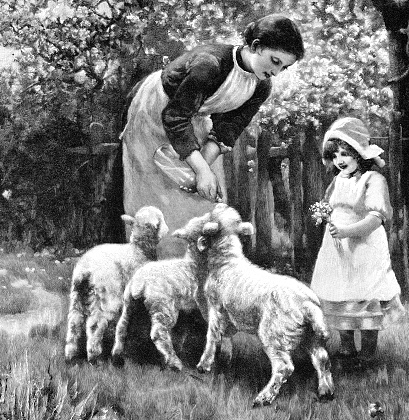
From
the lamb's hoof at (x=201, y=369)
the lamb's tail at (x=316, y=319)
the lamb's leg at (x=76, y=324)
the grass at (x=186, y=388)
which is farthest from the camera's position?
the lamb's leg at (x=76, y=324)

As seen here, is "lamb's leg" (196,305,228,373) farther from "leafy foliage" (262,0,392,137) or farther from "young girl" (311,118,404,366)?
"leafy foliage" (262,0,392,137)

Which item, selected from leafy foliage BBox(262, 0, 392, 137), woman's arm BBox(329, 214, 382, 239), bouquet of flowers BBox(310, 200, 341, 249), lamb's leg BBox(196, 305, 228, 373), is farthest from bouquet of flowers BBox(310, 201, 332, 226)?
lamb's leg BBox(196, 305, 228, 373)

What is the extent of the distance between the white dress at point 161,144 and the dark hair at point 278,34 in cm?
11

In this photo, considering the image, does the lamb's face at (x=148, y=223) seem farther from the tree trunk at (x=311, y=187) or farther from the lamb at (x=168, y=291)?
the tree trunk at (x=311, y=187)

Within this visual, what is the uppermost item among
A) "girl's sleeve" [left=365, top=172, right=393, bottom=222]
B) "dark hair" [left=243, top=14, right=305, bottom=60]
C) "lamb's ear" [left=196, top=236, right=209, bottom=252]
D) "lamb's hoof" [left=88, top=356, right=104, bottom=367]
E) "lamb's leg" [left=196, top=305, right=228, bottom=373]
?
"dark hair" [left=243, top=14, right=305, bottom=60]

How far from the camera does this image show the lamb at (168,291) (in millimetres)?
2656

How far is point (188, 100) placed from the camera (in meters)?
2.71

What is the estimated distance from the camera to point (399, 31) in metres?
2.85

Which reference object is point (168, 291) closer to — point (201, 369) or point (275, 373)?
point (201, 369)

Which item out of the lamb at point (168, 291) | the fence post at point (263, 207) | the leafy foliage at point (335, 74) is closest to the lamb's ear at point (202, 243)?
the lamb at point (168, 291)

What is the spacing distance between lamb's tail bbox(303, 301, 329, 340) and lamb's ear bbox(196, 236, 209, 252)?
18.6 inches

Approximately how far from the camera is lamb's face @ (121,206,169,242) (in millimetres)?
2781

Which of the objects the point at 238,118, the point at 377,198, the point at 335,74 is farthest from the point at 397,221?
the point at 238,118

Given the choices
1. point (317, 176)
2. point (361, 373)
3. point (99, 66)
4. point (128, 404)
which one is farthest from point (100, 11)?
point (361, 373)
